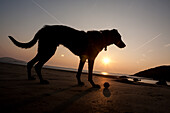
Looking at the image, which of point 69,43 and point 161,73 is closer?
point 69,43

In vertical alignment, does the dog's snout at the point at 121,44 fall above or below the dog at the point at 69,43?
above

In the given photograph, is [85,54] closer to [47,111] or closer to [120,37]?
[120,37]

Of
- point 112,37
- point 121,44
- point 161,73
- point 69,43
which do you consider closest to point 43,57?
point 69,43

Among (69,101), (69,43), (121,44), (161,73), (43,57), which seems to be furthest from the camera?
(161,73)

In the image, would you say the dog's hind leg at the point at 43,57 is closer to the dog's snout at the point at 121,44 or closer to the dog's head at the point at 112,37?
the dog's head at the point at 112,37

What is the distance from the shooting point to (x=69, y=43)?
3.62 metres

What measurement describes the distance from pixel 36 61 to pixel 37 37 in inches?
33.7

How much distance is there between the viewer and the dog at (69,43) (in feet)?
10.9

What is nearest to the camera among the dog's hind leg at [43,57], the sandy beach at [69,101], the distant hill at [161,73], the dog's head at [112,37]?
the sandy beach at [69,101]

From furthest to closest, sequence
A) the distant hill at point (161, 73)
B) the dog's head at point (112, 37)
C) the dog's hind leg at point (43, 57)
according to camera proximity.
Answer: the distant hill at point (161, 73) < the dog's head at point (112, 37) < the dog's hind leg at point (43, 57)

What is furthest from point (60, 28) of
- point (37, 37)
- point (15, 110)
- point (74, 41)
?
point (15, 110)

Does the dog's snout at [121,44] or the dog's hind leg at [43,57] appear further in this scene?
the dog's snout at [121,44]

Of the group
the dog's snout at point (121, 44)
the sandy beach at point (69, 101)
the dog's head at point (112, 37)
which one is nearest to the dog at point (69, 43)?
the dog's head at point (112, 37)

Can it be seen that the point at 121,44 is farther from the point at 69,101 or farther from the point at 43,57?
the point at 69,101
